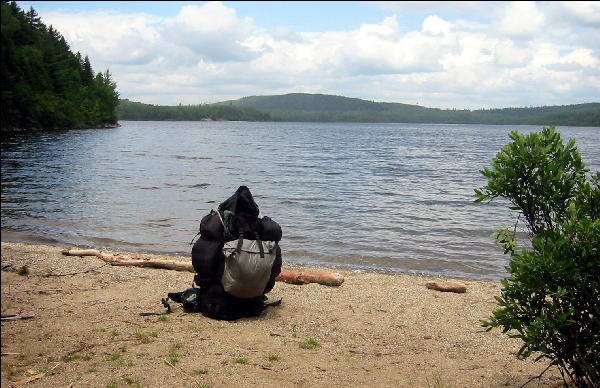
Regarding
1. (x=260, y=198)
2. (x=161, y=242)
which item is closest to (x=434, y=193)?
(x=260, y=198)

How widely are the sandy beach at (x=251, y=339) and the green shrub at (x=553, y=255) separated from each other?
3.67ft

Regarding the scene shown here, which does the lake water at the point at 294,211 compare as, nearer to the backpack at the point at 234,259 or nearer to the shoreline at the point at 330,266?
the shoreline at the point at 330,266

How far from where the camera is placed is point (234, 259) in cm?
691

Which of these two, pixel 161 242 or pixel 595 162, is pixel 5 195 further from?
pixel 595 162

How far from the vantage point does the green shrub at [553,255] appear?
4.02 meters

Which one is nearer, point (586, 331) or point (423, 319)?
point (586, 331)

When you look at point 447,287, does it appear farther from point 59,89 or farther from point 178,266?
point 59,89

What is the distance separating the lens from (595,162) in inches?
1827

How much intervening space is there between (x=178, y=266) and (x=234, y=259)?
3696 millimetres

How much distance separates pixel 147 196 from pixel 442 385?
19.9 m

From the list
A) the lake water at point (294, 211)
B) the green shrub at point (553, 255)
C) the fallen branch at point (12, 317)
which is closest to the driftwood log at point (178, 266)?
the lake water at point (294, 211)

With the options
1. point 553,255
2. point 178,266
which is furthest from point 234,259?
point 553,255

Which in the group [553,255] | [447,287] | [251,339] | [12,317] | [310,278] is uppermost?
[553,255]

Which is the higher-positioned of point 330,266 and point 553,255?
point 553,255
